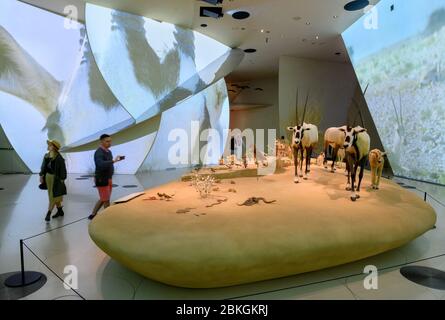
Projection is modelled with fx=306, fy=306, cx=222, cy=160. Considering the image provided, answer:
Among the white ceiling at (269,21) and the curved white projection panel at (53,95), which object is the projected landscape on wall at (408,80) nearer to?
the white ceiling at (269,21)

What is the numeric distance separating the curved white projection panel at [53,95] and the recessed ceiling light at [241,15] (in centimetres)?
415

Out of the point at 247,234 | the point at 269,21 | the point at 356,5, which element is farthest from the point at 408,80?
the point at 247,234

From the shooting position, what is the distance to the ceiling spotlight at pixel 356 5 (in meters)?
7.55

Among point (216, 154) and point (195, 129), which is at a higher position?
point (195, 129)

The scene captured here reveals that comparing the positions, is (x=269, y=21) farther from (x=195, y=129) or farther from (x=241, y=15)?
(x=195, y=129)

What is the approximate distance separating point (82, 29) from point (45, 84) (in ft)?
6.31

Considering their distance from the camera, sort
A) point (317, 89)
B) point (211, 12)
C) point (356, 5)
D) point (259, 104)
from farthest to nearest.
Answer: point (259, 104), point (317, 89), point (211, 12), point (356, 5)

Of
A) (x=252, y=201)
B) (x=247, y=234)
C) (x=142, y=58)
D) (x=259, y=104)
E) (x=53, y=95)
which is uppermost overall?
(x=142, y=58)

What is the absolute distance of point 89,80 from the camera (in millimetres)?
8977

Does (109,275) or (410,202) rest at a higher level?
(410,202)

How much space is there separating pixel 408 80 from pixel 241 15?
15.1ft

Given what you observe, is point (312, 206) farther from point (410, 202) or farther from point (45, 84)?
point (45, 84)
